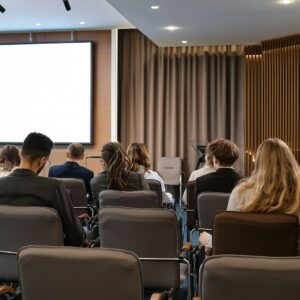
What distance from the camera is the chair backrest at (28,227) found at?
2.42 metres

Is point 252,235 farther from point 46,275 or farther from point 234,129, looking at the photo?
point 234,129

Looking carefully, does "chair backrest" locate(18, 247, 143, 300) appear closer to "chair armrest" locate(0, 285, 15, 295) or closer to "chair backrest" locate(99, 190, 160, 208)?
"chair armrest" locate(0, 285, 15, 295)

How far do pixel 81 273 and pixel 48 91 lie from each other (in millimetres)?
8355

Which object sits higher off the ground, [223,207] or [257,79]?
[257,79]

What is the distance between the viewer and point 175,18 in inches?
265

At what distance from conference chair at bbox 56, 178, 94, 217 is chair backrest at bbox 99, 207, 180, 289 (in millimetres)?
1619

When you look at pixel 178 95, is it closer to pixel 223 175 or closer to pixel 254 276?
pixel 223 175

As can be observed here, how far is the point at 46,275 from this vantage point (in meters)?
1.73

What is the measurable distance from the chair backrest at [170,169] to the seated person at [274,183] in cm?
617


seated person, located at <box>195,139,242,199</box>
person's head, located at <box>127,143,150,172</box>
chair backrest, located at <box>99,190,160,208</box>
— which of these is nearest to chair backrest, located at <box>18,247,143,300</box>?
chair backrest, located at <box>99,190,160,208</box>

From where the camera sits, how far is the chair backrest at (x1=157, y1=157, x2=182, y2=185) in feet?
28.4

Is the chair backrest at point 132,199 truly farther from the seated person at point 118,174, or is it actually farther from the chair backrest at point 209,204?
the seated person at point 118,174

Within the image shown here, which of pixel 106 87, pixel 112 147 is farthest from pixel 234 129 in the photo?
pixel 112 147

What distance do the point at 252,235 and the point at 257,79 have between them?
6.71m
